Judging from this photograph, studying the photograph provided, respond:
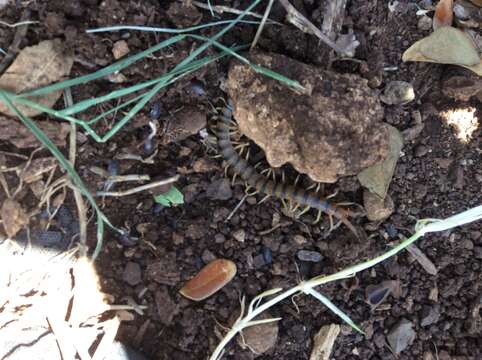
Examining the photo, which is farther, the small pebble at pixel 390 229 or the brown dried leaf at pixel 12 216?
the small pebble at pixel 390 229

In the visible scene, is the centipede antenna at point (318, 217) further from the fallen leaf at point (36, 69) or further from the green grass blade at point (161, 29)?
the fallen leaf at point (36, 69)

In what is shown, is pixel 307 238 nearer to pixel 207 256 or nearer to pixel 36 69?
pixel 207 256

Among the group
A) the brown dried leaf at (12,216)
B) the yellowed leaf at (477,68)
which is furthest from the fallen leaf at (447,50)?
the brown dried leaf at (12,216)

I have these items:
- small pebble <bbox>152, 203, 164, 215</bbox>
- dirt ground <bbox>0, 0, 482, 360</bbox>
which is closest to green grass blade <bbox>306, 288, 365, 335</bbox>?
dirt ground <bbox>0, 0, 482, 360</bbox>

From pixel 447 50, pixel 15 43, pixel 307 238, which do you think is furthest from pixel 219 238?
pixel 447 50

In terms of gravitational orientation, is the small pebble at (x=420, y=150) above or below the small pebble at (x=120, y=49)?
below

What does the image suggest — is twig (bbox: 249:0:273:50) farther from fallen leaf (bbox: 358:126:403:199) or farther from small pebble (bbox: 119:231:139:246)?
small pebble (bbox: 119:231:139:246)
